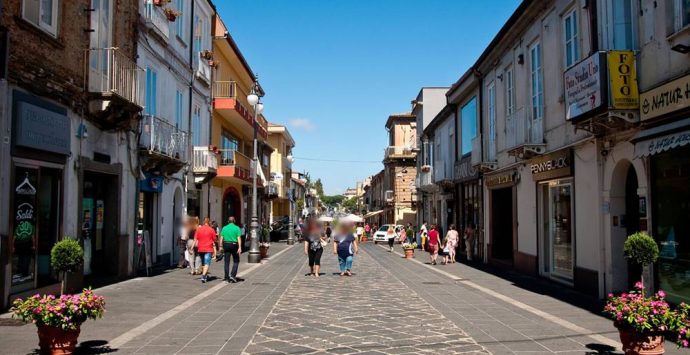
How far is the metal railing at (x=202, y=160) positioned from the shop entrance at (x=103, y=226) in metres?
7.78

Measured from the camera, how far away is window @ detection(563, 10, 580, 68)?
13.7 meters

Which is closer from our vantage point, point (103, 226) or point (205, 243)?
point (103, 226)

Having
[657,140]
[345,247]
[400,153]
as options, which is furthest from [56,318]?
[400,153]

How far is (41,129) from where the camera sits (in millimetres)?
10547

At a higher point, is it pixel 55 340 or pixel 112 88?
pixel 112 88

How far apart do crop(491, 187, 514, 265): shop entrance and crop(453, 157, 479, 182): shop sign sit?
6.58 ft

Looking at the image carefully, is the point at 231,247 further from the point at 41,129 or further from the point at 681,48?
the point at 681,48

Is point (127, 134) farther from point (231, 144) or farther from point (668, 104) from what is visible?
point (231, 144)

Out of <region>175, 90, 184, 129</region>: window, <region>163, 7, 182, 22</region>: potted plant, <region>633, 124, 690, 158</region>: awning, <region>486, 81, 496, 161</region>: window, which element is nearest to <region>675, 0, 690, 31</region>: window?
<region>633, 124, 690, 158</region>: awning

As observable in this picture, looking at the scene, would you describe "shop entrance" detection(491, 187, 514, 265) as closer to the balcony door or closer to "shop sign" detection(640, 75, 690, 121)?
"shop sign" detection(640, 75, 690, 121)

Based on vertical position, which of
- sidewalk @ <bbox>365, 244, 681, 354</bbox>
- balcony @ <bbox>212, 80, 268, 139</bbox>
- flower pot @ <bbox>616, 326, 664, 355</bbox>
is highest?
balcony @ <bbox>212, 80, 268, 139</bbox>

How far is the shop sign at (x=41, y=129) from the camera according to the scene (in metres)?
9.82

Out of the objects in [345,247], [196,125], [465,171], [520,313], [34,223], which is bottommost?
[520,313]

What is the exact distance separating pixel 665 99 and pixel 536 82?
725 centimetres
